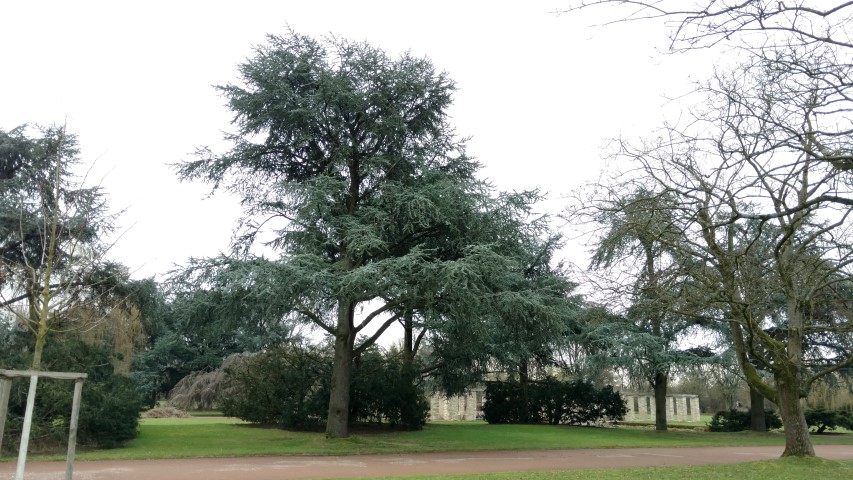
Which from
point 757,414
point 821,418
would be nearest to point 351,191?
point 757,414

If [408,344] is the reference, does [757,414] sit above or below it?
below

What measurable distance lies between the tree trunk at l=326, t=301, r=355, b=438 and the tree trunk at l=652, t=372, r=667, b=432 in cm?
1608

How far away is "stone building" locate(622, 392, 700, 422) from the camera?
53125 mm

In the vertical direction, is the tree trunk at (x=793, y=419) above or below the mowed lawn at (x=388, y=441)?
above

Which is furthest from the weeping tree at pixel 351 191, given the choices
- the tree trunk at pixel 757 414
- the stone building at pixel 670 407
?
the stone building at pixel 670 407

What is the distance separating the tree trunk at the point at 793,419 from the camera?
645 inches

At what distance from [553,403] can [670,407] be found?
27.4 metres

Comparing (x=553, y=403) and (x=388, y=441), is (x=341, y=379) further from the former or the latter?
(x=553, y=403)

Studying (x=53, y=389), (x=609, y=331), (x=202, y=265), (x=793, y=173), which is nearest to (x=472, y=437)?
(x=609, y=331)

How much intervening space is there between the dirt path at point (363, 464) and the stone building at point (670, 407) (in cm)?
3271

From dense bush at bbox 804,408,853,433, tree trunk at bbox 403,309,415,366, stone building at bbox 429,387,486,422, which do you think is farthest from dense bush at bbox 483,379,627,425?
Answer: stone building at bbox 429,387,486,422

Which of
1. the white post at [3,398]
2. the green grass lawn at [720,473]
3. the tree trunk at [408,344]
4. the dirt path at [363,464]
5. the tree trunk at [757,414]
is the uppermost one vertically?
the tree trunk at [408,344]

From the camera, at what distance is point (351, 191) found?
74.0 ft

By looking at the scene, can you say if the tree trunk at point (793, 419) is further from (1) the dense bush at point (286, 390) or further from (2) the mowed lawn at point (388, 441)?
(1) the dense bush at point (286, 390)
